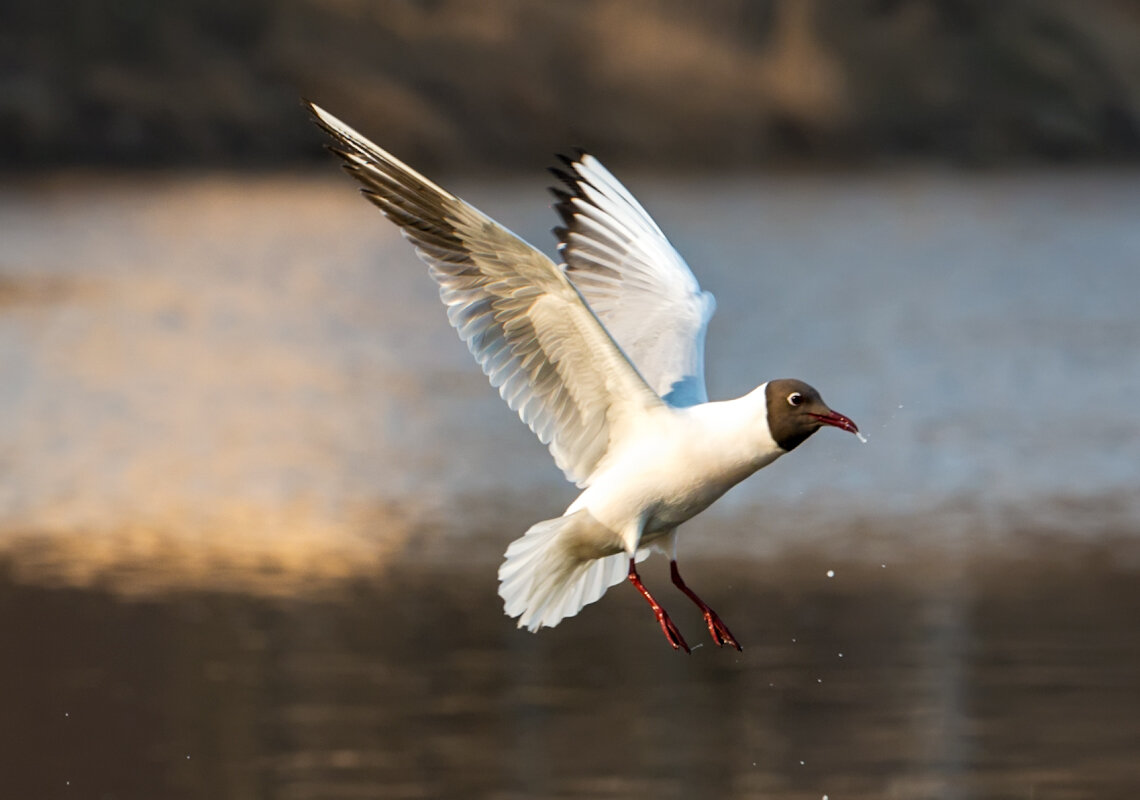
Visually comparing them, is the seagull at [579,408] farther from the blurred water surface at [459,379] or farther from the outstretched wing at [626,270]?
the blurred water surface at [459,379]

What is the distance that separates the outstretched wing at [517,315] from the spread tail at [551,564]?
30cm

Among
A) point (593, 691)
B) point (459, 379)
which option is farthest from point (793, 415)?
point (459, 379)

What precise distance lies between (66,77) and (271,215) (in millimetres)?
7750

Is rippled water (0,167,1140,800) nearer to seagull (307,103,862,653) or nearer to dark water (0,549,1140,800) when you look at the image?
dark water (0,549,1140,800)

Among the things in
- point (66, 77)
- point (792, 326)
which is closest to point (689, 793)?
point (792, 326)

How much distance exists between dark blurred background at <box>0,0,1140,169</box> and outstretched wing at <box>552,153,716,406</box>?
27788 millimetres

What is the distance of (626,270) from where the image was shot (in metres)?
7.45

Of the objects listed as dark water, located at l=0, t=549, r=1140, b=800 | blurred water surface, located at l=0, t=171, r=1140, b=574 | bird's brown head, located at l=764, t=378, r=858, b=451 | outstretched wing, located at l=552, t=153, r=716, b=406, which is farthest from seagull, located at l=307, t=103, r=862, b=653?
blurred water surface, located at l=0, t=171, r=1140, b=574

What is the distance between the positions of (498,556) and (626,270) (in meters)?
4.31

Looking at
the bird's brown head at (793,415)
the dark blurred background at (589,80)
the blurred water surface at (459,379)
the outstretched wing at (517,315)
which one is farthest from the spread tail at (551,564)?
the dark blurred background at (589,80)

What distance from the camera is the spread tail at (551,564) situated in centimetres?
649

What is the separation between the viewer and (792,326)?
63.3 feet

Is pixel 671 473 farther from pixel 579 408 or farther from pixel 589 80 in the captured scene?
pixel 589 80

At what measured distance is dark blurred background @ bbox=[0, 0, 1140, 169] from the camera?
36.2 m
